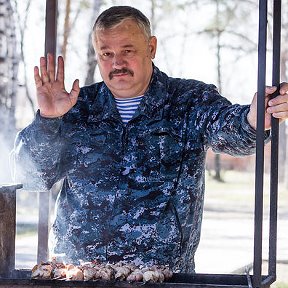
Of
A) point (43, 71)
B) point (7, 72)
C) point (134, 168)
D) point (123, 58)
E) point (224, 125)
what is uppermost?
point (7, 72)

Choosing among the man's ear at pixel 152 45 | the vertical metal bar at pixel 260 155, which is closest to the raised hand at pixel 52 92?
the man's ear at pixel 152 45

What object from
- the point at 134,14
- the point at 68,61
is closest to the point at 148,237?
the point at 134,14

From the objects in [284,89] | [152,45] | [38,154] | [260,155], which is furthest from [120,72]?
[260,155]

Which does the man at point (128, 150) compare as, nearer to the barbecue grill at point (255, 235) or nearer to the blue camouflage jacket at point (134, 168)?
the blue camouflage jacket at point (134, 168)

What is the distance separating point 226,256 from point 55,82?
7.22m

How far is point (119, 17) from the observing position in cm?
391

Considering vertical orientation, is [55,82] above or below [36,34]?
below

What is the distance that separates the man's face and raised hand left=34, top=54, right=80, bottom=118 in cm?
31

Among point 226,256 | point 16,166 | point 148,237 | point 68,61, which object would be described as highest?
point 68,61

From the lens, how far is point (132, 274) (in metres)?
2.98

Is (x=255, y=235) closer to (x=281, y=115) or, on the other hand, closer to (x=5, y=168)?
(x=281, y=115)

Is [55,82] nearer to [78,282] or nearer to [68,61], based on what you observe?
[78,282]

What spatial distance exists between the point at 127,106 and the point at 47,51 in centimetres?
67

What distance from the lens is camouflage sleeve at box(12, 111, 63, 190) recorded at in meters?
3.70
